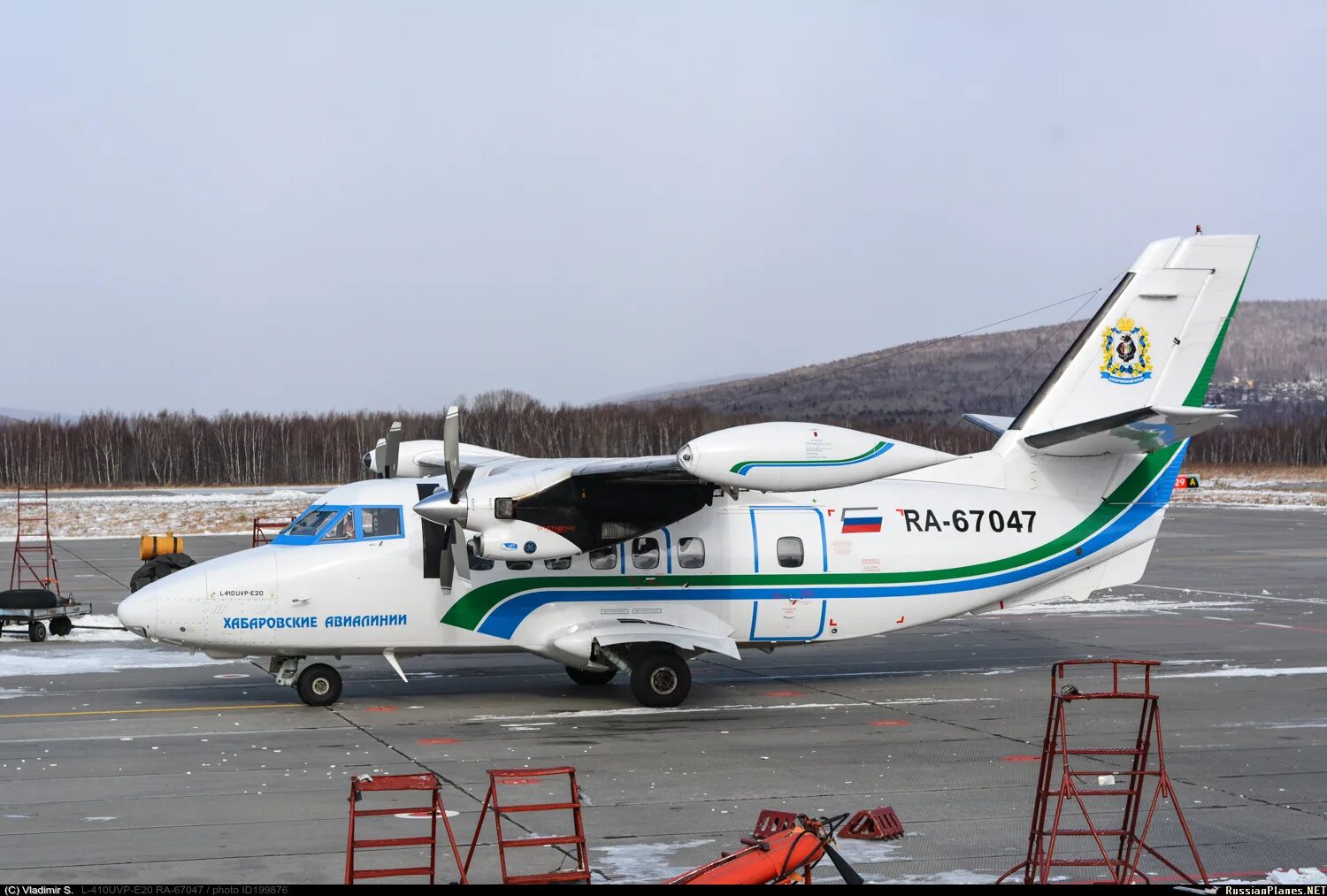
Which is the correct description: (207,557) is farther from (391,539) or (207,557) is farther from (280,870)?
(280,870)

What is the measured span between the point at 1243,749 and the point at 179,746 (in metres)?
10.1

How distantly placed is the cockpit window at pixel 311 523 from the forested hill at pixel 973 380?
210 feet

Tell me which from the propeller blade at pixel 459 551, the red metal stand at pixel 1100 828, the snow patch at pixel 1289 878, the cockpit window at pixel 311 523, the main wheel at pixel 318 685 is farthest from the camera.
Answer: the cockpit window at pixel 311 523

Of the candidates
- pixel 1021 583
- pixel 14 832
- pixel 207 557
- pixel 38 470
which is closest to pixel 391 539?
pixel 14 832

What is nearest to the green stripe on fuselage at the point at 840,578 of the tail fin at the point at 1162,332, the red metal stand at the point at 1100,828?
the tail fin at the point at 1162,332

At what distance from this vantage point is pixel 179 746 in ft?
40.8

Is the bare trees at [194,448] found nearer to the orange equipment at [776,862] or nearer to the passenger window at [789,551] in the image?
the passenger window at [789,551]

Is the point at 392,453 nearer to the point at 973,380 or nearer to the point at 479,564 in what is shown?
the point at 479,564

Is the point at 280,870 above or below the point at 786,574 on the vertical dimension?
below

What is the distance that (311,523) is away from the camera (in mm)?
14812

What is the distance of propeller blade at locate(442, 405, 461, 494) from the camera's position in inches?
526

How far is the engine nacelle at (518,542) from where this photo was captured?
44.4 feet

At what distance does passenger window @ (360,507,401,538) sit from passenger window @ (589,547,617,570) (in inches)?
86.7

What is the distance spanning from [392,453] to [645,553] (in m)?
3.88
